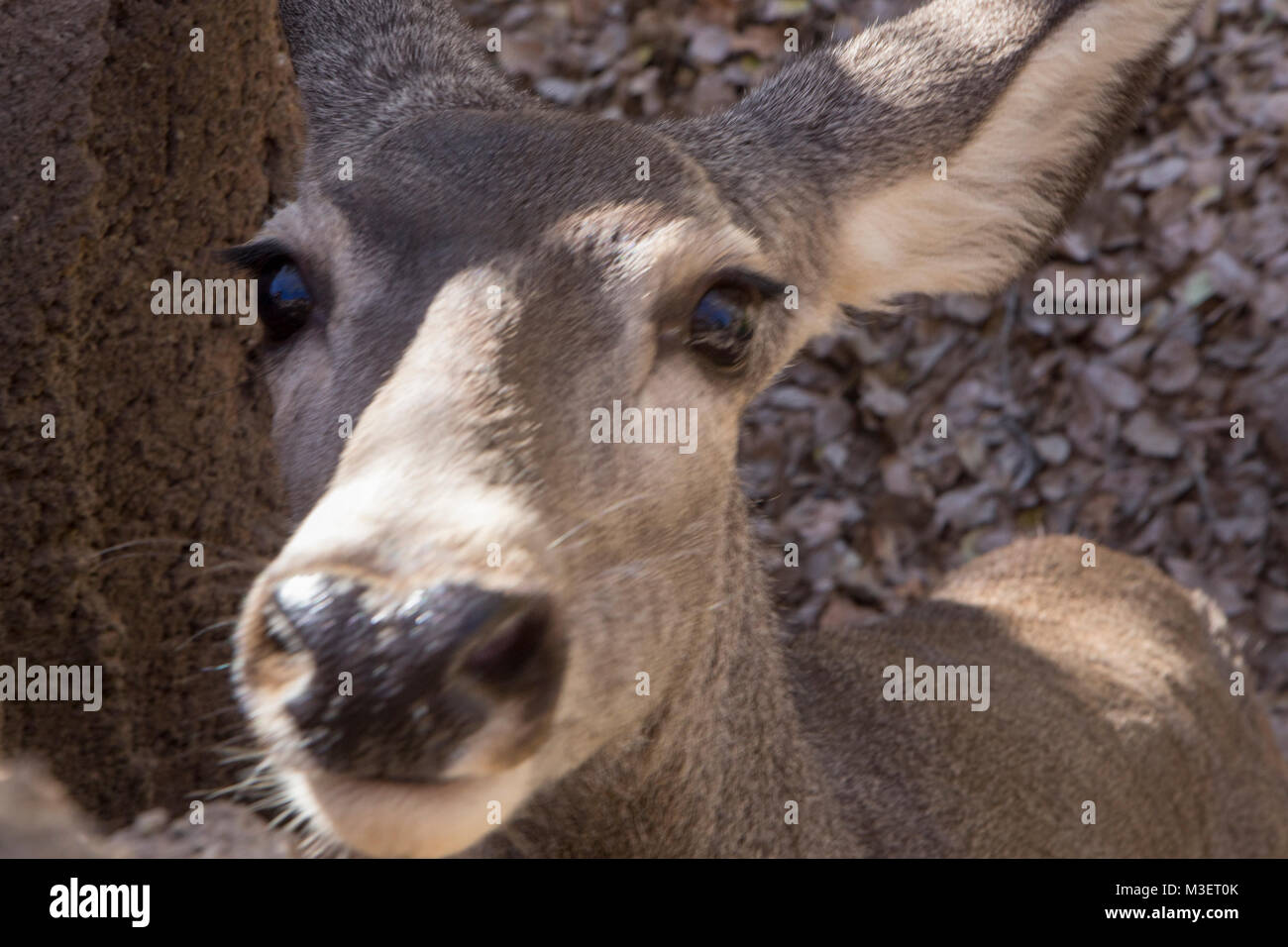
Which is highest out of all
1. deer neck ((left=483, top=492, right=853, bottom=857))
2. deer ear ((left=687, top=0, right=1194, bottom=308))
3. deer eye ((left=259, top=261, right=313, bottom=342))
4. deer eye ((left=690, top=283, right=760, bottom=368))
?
deer ear ((left=687, top=0, right=1194, bottom=308))

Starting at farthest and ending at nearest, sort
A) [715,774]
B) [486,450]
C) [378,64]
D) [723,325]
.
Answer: [378,64] → [715,774] → [723,325] → [486,450]

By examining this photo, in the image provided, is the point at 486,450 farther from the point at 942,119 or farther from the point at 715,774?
the point at 942,119

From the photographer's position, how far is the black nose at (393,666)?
2.05 metres

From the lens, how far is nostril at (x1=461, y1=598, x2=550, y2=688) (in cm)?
211

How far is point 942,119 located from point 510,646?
6.18 ft

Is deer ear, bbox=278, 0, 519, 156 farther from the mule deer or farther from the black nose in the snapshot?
the black nose

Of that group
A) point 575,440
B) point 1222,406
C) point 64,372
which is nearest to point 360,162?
point 575,440

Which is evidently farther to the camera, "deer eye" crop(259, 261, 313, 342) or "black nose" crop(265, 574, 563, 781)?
"deer eye" crop(259, 261, 313, 342)

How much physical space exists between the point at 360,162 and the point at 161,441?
1329mm

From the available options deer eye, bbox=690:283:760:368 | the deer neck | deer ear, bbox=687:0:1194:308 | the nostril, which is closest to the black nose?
the nostril

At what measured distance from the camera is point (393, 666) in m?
2.04

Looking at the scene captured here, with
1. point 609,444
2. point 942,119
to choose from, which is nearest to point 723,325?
point 609,444

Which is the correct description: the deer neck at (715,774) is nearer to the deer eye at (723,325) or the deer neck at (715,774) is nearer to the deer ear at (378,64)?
the deer eye at (723,325)

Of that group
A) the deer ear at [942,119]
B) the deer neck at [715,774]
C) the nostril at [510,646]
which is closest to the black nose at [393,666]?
the nostril at [510,646]
